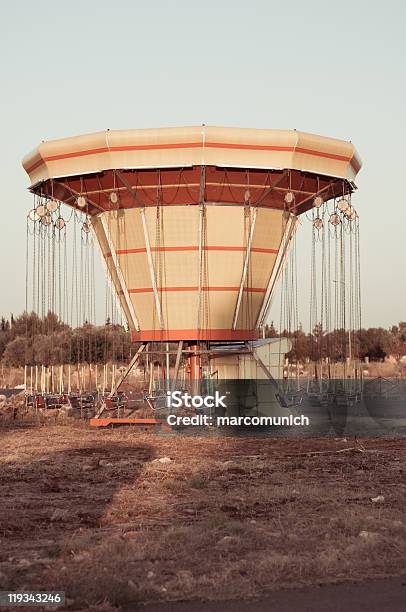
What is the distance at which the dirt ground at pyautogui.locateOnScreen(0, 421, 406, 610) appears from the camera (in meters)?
11.7

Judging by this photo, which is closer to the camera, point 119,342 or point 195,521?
point 195,521

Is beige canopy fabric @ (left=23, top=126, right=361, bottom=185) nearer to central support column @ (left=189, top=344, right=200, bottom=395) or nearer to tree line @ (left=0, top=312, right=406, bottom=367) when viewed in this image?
central support column @ (left=189, top=344, right=200, bottom=395)

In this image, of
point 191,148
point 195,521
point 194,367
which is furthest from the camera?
point 194,367

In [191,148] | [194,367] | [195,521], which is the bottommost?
[195,521]

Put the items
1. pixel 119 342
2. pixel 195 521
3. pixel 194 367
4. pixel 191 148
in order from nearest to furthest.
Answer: pixel 195 521
pixel 191 148
pixel 194 367
pixel 119 342

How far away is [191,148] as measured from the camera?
34.7 metres

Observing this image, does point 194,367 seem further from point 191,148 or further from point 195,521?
point 195,521

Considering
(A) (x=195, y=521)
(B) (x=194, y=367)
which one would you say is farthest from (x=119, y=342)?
(A) (x=195, y=521)

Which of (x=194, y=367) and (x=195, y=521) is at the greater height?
(x=194, y=367)

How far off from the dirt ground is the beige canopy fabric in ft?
40.2

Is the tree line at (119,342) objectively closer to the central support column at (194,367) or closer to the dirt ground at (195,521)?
the central support column at (194,367)

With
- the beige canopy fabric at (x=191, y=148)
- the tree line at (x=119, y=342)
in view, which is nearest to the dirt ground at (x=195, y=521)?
the beige canopy fabric at (x=191, y=148)

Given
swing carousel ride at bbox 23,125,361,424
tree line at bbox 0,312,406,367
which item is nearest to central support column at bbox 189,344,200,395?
swing carousel ride at bbox 23,125,361,424

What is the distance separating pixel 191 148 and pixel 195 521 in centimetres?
2133
